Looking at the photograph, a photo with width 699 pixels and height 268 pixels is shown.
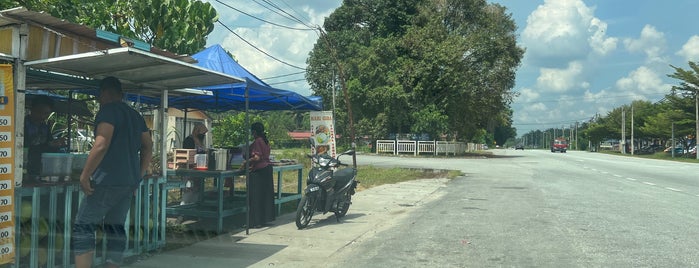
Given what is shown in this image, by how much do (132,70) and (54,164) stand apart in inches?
49.9

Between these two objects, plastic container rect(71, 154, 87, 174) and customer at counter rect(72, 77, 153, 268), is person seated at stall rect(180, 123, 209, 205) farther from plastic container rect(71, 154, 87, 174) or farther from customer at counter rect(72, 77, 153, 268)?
customer at counter rect(72, 77, 153, 268)

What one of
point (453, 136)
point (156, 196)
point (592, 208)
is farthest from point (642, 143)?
point (156, 196)

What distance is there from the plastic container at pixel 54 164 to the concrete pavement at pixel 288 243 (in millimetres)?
1394

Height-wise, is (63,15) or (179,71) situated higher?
(63,15)

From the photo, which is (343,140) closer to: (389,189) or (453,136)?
(453,136)

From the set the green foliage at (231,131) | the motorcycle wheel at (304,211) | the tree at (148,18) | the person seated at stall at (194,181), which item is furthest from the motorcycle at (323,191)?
the green foliage at (231,131)

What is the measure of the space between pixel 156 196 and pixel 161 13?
946 centimetres

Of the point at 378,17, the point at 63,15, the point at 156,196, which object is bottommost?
the point at 156,196

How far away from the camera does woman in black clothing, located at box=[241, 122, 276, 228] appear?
8.21 meters

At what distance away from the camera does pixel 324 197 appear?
339 inches

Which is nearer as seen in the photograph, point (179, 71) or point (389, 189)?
point (179, 71)

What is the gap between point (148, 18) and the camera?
1430cm

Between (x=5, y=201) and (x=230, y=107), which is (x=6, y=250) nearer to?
(x=5, y=201)

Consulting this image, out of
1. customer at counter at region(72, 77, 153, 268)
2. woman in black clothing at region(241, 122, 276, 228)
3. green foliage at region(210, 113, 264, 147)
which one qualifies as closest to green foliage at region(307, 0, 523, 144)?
green foliage at region(210, 113, 264, 147)
